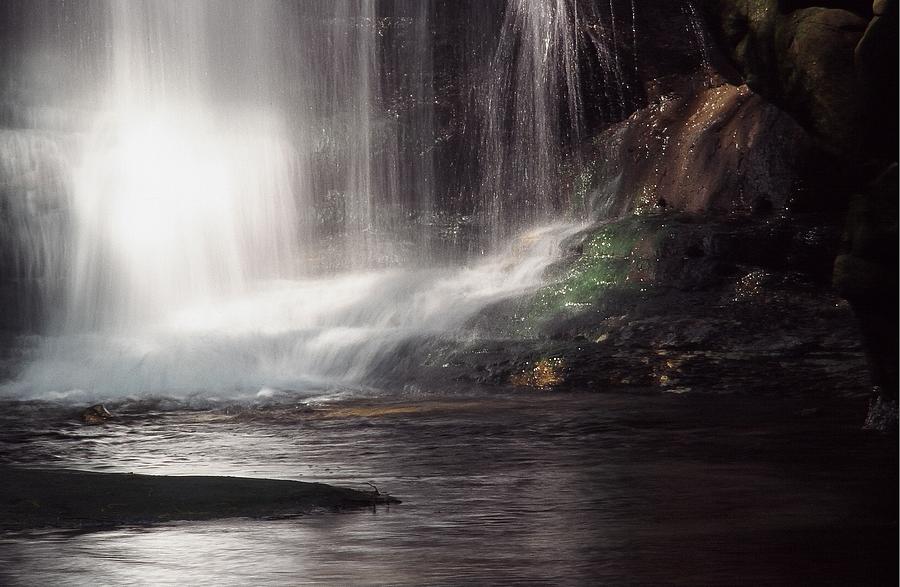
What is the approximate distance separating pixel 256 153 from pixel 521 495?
87.5 feet

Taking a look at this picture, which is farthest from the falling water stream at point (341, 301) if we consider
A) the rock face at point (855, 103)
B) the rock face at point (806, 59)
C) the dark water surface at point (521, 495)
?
the rock face at point (806, 59)

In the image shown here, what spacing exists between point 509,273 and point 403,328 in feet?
10.0

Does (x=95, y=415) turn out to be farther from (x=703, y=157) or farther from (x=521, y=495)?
(x=703, y=157)

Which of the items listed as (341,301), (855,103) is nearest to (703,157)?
(341,301)

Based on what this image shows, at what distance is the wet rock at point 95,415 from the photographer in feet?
51.8

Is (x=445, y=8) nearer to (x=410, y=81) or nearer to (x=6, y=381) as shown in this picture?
(x=410, y=81)

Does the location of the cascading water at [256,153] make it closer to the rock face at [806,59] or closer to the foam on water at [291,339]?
the foam on water at [291,339]

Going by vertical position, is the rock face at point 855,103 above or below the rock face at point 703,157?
below

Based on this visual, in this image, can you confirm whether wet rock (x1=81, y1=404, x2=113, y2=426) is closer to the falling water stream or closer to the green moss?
the falling water stream

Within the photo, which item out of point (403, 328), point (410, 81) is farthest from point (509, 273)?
point (410, 81)

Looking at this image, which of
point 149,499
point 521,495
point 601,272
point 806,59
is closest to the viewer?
point 149,499

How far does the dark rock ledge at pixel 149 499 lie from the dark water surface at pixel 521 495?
267mm

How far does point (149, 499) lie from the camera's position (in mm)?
8586

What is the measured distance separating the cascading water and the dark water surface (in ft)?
36.9
